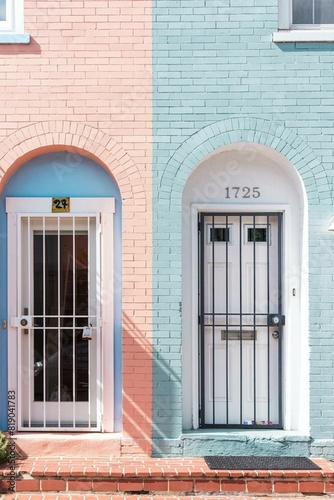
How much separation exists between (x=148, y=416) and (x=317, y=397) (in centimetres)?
164

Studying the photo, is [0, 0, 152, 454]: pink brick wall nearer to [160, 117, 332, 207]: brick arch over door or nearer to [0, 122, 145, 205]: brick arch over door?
[0, 122, 145, 205]: brick arch over door

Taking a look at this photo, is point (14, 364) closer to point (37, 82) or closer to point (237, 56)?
point (37, 82)

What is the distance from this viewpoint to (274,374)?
6.65 m

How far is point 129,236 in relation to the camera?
6.30m

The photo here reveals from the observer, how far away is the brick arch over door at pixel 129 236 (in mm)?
6254

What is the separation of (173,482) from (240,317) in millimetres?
1785

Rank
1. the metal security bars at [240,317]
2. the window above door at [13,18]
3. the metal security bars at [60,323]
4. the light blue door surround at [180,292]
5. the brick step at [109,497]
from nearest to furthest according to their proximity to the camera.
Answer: the brick step at [109,497], the light blue door surround at [180,292], the window above door at [13,18], the metal security bars at [60,323], the metal security bars at [240,317]

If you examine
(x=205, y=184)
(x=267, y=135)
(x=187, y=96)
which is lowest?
(x=205, y=184)

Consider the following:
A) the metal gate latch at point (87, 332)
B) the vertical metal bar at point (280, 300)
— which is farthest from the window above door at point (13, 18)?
the vertical metal bar at point (280, 300)

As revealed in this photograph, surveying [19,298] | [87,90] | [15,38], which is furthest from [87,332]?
[15,38]

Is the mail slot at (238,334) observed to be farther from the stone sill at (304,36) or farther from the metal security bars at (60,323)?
the stone sill at (304,36)

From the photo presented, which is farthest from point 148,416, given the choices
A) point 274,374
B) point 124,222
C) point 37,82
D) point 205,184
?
point 37,82

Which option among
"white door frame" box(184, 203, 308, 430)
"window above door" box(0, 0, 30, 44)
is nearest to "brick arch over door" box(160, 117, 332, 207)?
"white door frame" box(184, 203, 308, 430)

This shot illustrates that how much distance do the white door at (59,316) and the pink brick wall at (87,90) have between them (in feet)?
1.76
